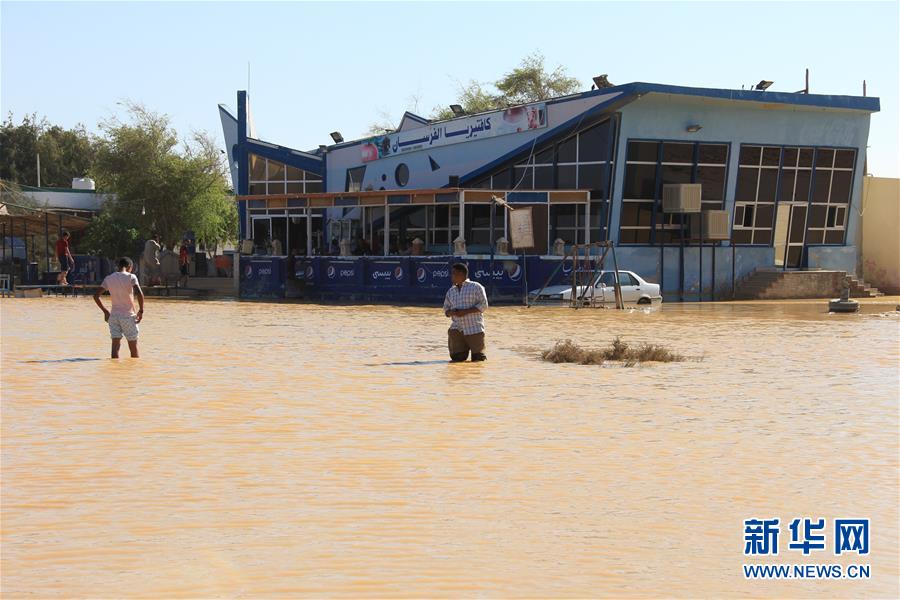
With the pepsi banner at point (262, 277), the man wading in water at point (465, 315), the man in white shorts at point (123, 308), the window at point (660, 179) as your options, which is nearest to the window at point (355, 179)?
the pepsi banner at point (262, 277)

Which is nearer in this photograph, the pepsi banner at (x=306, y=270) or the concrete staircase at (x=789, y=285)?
the pepsi banner at (x=306, y=270)

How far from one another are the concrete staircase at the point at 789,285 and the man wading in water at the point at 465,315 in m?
24.6

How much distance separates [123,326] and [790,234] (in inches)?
1188

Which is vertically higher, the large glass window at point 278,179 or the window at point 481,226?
the large glass window at point 278,179

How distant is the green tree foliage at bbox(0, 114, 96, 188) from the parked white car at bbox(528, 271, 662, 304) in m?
61.1

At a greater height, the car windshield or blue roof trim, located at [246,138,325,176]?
blue roof trim, located at [246,138,325,176]

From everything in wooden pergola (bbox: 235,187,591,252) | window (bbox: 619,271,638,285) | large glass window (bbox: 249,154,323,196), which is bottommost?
window (bbox: 619,271,638,285)

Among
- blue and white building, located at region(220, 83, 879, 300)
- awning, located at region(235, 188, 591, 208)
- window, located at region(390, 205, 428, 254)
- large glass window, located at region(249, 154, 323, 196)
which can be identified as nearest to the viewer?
awning, located at region(235, 188, 591, 208)

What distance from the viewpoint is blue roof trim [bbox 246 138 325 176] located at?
51.7 m

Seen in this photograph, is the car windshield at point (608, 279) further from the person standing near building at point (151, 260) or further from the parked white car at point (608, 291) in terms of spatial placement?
the person standing near building at point (151, 260)

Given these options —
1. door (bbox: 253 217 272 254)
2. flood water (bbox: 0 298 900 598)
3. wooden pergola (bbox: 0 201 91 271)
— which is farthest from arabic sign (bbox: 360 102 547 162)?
flood water (bbox: 0 298 900 598)

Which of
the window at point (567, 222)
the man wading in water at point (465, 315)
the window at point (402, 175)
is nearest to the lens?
the man wading in water at point (465, 315)

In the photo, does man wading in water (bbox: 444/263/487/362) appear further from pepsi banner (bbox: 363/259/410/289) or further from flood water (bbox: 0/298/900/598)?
pepsi banner (bbox: 363/259/410/289)

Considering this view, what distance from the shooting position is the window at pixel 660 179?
38.3 meters
